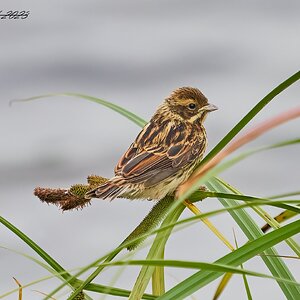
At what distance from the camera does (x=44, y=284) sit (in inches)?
324

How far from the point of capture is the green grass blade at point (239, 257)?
6.36 ft

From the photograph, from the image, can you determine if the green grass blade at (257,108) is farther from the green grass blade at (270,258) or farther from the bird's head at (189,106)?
the bird's head at (189,106)

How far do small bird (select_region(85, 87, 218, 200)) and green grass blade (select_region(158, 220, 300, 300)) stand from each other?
1.21 meters

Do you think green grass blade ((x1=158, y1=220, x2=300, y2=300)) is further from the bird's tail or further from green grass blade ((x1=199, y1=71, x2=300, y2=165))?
the bird's tail

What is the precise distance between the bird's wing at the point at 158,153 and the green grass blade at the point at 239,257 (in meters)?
1.53

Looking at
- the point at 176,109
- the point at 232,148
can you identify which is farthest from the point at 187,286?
the point at 176,109

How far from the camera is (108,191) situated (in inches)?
121

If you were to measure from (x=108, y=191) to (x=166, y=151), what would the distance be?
873mm

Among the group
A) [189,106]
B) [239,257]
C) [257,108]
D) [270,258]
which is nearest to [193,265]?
[239,257]

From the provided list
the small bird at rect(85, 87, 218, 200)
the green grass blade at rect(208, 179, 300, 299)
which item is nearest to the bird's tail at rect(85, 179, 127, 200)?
the small bird at rect(85, 87, 218, 200)

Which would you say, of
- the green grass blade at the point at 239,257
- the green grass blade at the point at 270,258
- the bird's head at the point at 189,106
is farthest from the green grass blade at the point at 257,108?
the bird's head at the point at 189,106

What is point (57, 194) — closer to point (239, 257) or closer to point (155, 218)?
point (155, 218)

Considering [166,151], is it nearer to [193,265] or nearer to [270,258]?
[270,258]

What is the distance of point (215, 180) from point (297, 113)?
1.05 m
